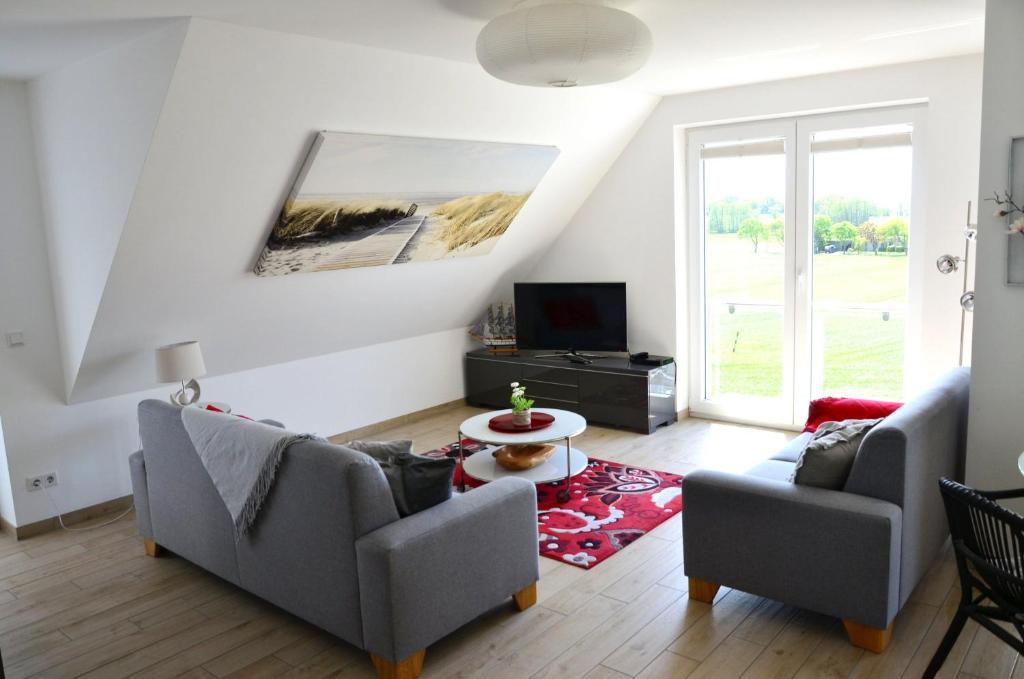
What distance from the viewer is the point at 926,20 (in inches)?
161

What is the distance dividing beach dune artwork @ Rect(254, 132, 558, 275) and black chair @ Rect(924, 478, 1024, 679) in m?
3.52

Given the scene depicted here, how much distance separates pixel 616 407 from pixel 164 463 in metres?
3.58

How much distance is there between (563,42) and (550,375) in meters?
3.96

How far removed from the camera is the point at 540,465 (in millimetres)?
5102

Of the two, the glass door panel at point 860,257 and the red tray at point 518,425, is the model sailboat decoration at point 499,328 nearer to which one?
the red tray at point 518,425

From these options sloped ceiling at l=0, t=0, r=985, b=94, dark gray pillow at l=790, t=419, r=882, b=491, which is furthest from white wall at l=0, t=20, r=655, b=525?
dark gray pillow at l=790, t=419, r=882, b=491

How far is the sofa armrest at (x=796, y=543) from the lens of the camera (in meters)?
3.03

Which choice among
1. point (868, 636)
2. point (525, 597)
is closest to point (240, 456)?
point (525, 597)

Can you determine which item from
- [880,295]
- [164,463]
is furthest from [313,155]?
[880,295]

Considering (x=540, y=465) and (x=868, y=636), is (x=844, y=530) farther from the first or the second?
(x=540, y=465)

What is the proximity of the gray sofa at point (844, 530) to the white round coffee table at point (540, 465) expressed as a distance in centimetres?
140

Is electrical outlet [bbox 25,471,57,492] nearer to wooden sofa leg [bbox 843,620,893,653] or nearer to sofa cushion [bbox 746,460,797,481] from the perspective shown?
sofa cushion [bbox 746,460,797,481]

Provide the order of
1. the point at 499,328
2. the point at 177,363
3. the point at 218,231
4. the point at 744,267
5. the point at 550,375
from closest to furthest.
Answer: the point at 218,231 → the point at 177,363 → the point at 744,267 → the point at 550,375 → the point at 499,328

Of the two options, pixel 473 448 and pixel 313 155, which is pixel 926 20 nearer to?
pixel 313 155
